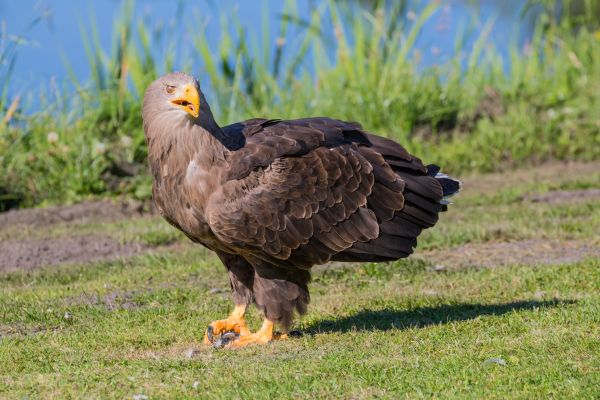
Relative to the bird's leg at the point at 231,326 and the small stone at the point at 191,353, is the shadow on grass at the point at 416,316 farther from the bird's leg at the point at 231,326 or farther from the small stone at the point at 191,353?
the small stone at the point at 191,353

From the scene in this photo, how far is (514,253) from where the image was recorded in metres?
8.71

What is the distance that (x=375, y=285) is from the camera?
796 cm

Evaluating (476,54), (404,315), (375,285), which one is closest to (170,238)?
(375,285)

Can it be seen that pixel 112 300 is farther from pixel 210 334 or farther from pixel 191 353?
pixel 191 353

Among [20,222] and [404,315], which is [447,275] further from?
[20,222]

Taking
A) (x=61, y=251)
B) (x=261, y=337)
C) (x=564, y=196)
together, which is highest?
(x=564, y=196)

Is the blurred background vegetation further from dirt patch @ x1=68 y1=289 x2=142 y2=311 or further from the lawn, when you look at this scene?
dirt patch @ x1=68 y1=289 x2=142 y2=311

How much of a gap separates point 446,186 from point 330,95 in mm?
5525

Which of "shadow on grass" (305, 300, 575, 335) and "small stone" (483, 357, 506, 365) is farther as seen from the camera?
"shadow on grass" (305, 300, 575, 335)

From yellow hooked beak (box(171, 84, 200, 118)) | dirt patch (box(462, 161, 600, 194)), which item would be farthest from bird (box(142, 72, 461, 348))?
dirt patch (box(462, 161, 600, 194))

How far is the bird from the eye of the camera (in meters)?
6.14

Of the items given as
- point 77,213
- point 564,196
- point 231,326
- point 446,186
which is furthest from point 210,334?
point 564,196

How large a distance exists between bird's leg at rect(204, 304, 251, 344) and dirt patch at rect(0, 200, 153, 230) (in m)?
3.81

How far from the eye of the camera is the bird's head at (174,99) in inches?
236
